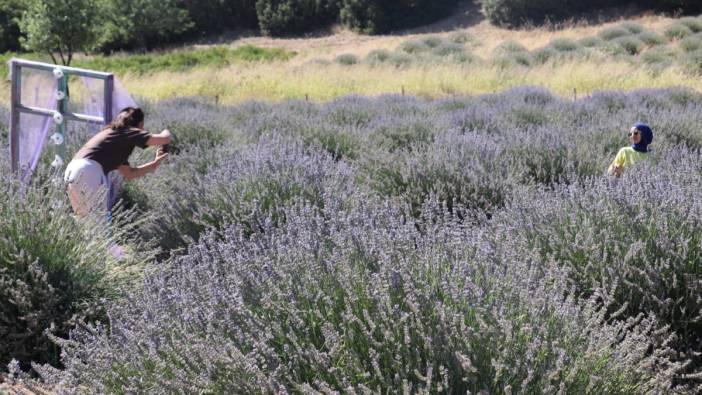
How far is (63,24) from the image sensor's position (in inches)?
985

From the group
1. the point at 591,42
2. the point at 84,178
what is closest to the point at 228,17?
the point at 591,42

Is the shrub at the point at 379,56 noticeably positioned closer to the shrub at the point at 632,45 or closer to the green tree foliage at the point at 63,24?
the shrub at the point at 632,45

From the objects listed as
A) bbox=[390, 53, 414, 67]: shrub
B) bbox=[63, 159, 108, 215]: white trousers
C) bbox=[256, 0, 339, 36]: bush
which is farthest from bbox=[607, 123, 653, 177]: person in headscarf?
bbox=[256, 0, 339, 36]: bush

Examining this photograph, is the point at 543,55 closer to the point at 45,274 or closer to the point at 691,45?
the point at 691,45

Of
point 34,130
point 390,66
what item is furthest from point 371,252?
point 390,66

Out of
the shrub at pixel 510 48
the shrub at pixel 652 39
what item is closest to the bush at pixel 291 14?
the shrub at pixel 510 48

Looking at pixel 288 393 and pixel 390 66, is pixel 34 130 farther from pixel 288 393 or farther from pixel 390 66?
pixel 390 66

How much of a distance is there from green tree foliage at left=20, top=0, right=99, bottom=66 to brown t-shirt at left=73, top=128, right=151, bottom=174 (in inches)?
834

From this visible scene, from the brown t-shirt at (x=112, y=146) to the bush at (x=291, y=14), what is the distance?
3883cm

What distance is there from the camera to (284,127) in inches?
361

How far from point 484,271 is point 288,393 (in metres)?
0.84

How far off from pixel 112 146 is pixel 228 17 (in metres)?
43.3

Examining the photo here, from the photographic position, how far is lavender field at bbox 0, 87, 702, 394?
2303 millimetres

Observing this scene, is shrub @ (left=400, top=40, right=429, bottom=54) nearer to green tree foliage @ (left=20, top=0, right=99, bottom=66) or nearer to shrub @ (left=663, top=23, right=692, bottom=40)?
shrub @ (left=663, top=23, right=692, bottom=40)
